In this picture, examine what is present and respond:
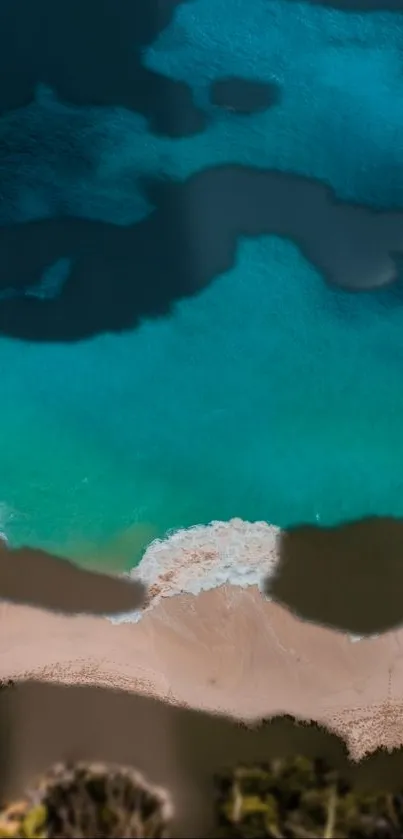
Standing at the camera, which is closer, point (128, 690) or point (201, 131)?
point (128, 690)

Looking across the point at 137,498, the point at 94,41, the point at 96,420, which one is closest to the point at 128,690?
the point at 137,498

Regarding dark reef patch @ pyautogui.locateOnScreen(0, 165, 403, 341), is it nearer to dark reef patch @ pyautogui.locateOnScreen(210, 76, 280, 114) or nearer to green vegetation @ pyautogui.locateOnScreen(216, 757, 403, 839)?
dark reef patch @ pyautogui.locateOnScreen(210, 76, 280, 114)

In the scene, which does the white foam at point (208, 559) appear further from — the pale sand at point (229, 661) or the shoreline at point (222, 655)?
the pale sand at point (229, 661)

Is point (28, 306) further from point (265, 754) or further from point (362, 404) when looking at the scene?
point (265, 754)

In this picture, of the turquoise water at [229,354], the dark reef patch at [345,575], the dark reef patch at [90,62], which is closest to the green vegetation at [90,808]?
the turquoise water at [229,354]

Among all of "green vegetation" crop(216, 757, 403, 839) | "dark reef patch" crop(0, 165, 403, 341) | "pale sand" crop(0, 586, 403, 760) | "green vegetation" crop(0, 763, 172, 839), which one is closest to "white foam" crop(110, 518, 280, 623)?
"pale sand" crop(0, 586, 403, 760)

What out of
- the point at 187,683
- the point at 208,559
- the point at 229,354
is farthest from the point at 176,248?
the point at 187,683
